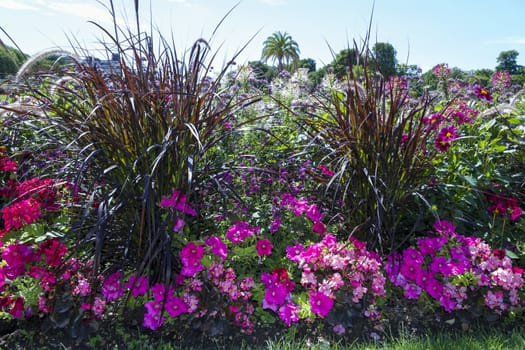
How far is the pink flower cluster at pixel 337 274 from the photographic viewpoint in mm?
2404

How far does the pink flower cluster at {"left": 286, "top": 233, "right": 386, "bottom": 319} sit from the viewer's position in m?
2.40

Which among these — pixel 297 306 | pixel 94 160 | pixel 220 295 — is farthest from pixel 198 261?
pixel 94 160

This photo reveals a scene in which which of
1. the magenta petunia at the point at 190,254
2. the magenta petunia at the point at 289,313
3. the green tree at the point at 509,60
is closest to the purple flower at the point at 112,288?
the magenta petunia at the point at 190,254

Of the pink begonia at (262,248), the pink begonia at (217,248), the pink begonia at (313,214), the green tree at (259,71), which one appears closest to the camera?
the pink begonia at (217,248)

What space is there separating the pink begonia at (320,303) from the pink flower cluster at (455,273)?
47cm

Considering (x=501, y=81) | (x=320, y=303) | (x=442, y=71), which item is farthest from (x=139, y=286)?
(x=501, y=81)

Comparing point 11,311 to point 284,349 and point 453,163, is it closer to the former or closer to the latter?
point 284,349

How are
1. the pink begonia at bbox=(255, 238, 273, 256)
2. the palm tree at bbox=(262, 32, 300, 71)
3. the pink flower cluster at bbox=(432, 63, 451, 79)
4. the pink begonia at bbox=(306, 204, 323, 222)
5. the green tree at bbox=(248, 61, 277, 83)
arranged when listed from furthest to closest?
the palm tree at bbox=(262, 32, 300, 71) < the pink flower cluster at bbox=(432, 63, 451, 79) < the green tree at bbox=(248, 61, 277, 83) < the pink begonia at bbox=(306, 204, 323, 222) < the pink begonia at bbox=(255, 238, 273, 256)

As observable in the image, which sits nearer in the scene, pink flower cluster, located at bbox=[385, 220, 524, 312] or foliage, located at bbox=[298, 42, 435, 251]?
pink flower cluster, located at bbox=[385, 220, 524, 312]

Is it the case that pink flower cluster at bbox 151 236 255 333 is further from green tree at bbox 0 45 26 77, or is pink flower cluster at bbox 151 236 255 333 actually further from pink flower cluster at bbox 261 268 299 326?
green tree at bbox 0 45 26 77

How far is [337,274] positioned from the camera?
8.05 feet

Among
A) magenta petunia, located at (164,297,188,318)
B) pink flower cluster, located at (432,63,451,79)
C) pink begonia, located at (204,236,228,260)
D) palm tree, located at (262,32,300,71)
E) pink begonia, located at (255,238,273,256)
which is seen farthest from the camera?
palm tree, located at (262,32,300,71)

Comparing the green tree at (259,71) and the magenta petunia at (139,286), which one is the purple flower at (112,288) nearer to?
the magenta petunia at (139,286)

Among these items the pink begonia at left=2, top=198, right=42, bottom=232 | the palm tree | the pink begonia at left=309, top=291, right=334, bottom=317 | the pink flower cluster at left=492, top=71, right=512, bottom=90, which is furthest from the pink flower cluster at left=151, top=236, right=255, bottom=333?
the palm tree
